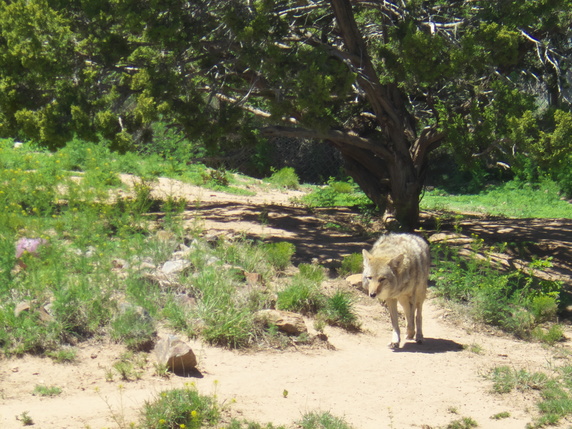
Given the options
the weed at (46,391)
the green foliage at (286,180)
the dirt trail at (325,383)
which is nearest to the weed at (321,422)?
the dirt trail at (325,383)

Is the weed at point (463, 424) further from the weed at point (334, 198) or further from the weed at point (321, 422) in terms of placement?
the weed at point (334, 198)

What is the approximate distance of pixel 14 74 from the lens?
11.4m

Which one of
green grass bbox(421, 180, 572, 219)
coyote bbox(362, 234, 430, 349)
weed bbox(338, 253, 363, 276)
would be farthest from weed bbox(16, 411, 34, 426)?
green grass bbox(421, 180, 572, 219)

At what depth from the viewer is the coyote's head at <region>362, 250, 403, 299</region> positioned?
7.76m

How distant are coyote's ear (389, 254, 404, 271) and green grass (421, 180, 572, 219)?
1047 centimetres

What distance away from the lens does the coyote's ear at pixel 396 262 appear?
25.9 ft

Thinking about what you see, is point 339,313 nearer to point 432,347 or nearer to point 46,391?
point 432,347

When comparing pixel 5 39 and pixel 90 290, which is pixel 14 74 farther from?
pixel 90 290

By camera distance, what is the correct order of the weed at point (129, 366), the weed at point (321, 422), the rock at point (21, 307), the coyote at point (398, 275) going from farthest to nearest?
the coyote at point (398, 275) → the rock at point (21, 307) → the weed at point (129, 366) → the weed at point (321, 422)

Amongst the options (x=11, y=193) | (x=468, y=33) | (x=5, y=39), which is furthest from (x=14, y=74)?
(x=468, y=33)

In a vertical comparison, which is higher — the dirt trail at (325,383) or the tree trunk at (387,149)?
the tree trunk at (387,149)

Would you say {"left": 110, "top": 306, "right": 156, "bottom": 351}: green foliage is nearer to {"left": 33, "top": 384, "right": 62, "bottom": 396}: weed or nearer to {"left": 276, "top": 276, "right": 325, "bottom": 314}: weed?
{"left": 33, "top": 384, "right": 62, "bottom": 396}: weed

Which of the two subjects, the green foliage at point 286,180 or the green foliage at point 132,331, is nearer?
the green foliage at point 132,331

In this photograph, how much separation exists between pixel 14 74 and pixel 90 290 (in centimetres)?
528
